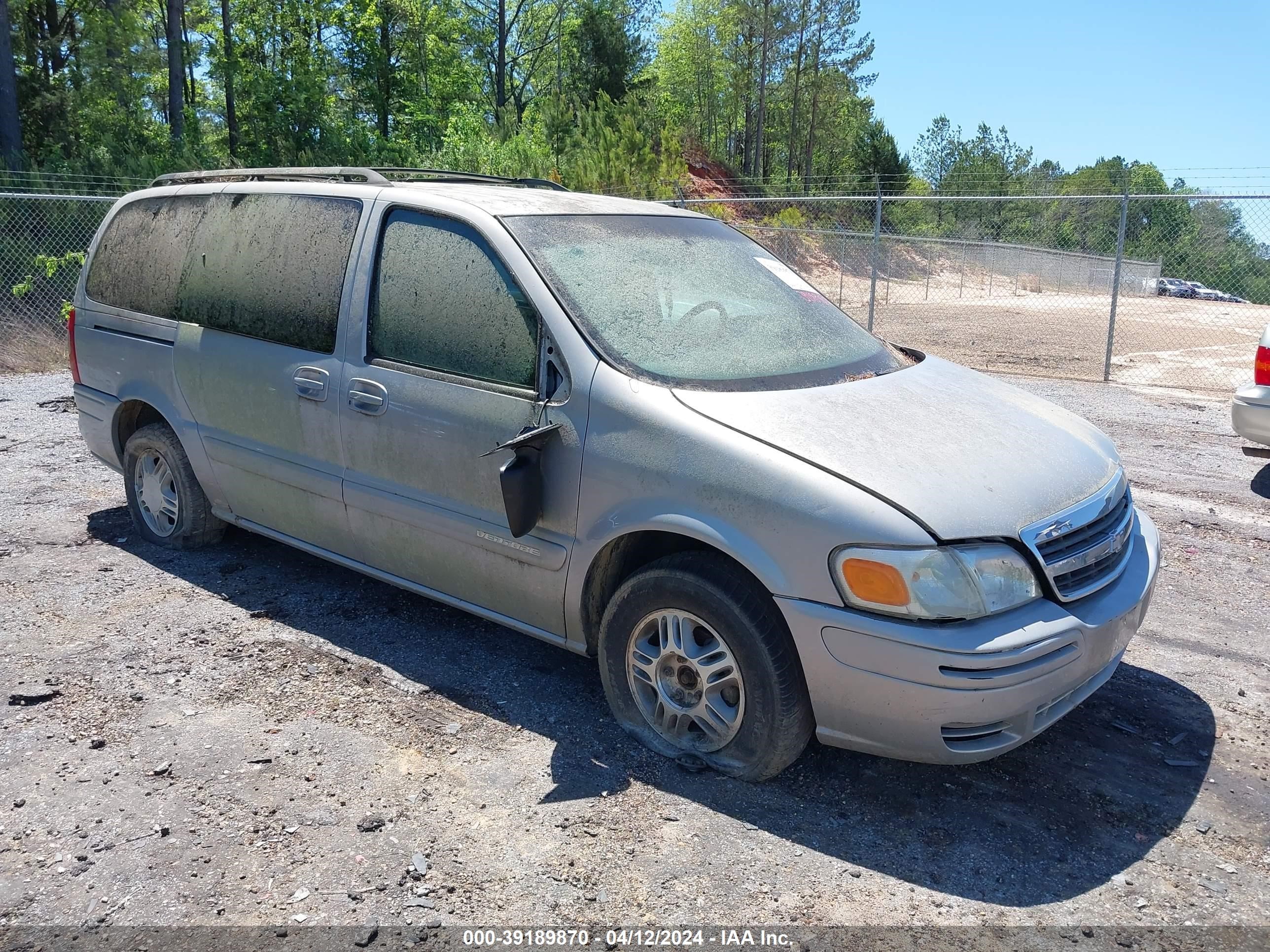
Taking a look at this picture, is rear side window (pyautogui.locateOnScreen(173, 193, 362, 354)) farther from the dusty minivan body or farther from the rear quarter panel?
the rear quarter panel

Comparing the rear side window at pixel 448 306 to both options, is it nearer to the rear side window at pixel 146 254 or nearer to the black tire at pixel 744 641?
the black tire at pixel 744 641

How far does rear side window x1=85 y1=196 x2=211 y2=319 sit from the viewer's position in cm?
476

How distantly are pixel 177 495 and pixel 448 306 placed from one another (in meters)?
2.24

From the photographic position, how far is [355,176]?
4332 mm

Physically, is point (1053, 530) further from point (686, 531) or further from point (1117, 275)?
point (1117, 275)

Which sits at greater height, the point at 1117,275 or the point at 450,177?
the point at 450,177

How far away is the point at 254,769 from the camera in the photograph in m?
3.20

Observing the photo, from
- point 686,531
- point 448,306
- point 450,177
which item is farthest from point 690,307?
point 450,177

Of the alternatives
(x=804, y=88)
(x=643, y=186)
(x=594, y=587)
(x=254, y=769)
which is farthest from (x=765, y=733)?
(x=804, y=88)

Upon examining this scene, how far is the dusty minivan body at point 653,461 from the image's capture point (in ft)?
9.13

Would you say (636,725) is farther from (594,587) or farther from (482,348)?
(482,348)

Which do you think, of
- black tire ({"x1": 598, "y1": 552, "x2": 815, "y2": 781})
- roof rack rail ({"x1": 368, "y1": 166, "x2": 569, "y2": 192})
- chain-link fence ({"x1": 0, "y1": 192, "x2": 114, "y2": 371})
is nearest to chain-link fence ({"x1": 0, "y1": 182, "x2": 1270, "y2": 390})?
chain-link fence ({"x1": 0, "y1": 192, "x2": 114, "y2": 371})

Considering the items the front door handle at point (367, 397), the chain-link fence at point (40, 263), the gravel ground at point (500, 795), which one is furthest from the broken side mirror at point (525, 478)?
the chain-link fence at point (40, 263)

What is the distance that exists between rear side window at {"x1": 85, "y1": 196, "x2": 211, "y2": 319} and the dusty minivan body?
29 mm
